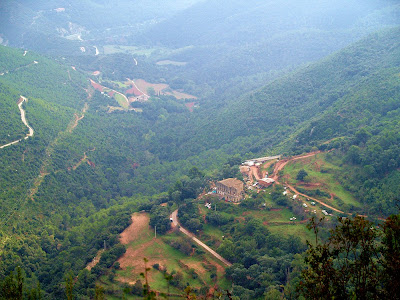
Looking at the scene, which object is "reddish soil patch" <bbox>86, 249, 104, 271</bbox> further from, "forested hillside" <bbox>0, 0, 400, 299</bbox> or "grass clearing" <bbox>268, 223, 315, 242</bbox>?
"grass clearing" <bbox>268, 223, 315, 242</bbox>

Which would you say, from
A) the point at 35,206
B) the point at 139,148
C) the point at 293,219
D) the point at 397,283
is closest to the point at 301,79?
the point at 139,148

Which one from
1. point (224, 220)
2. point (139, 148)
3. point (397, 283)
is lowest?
point (139, 148)

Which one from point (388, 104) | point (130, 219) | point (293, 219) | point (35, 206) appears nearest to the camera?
point (293, 219)

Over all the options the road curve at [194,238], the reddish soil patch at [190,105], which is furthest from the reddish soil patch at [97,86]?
the road curve at [194,238]

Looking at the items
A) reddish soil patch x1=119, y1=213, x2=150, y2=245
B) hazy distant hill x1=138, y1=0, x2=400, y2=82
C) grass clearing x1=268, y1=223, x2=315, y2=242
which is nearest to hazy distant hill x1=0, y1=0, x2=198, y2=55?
hazy distant hill x1=138, y1=0, x2=400, y2=82

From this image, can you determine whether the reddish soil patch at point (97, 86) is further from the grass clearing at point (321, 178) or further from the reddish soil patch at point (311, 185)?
the reddish soil patch at point (311, 185)

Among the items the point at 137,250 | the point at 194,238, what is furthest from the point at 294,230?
the point at 137,250

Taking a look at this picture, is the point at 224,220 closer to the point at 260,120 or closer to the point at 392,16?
the point at 260,120

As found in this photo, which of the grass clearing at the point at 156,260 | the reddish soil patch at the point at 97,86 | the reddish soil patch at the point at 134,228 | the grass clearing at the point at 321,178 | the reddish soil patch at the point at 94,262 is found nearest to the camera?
the grass clearing at the point at 156,260
